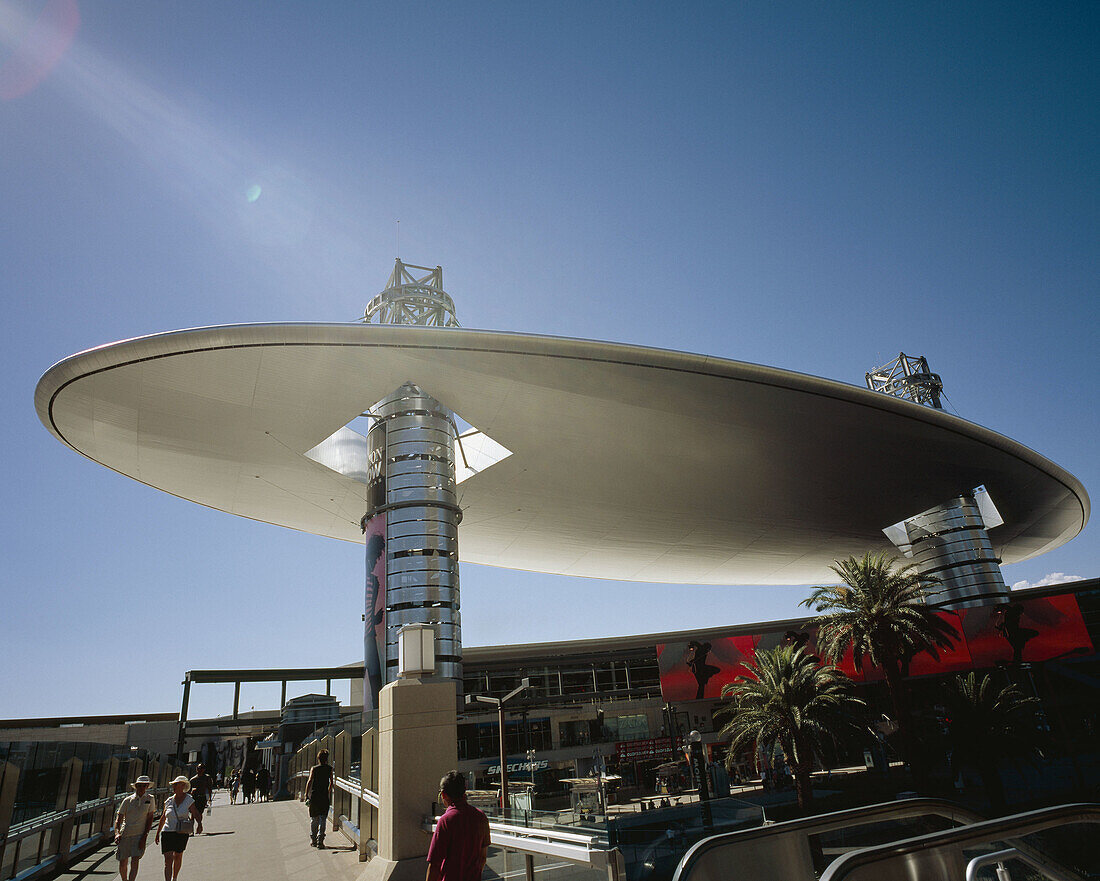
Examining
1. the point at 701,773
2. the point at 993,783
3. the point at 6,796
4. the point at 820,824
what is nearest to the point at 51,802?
the point at 6,796

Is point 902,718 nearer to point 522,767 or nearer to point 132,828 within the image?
point 522,767

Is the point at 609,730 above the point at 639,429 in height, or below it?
below

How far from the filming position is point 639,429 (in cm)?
2700

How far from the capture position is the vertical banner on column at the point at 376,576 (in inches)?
957

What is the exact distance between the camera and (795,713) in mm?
26906

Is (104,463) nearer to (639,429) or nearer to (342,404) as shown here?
(342,404)

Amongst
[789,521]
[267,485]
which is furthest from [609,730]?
[267,485]

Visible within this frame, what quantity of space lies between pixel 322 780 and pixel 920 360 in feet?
139

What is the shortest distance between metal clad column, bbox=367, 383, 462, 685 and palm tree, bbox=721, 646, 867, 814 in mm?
11673

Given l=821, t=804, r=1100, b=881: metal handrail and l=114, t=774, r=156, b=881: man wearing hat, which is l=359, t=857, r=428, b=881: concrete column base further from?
l=821, t=804, r=1100, b=881: metal handrail

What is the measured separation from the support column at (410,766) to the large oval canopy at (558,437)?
14659mm

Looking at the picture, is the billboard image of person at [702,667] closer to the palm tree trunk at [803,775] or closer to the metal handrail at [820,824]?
the palm tree trunk at [803,775]

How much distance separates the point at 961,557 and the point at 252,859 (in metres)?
35.9

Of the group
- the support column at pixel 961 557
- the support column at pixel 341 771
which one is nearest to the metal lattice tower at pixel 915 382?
the support column at pixel 961 557
